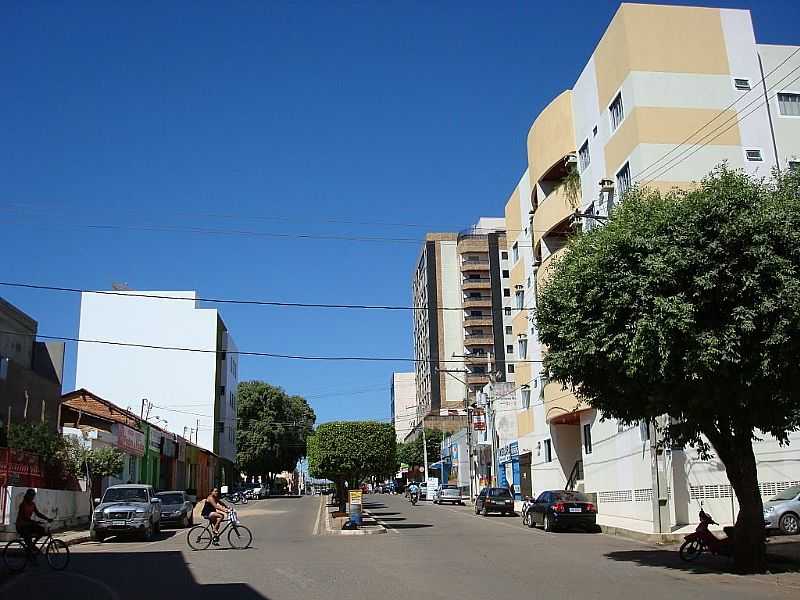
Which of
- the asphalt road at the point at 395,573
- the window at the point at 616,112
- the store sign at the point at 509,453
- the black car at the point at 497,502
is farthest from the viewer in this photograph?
the store sign at the point at 509,453

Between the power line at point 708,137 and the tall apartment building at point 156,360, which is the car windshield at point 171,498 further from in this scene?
the tall apartment building at point 156,360

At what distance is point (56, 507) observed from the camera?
94.0 ft

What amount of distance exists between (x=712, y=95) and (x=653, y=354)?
2040 centimetres

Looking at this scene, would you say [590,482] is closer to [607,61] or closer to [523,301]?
[523,301]

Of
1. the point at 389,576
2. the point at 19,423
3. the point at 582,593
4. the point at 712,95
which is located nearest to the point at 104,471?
the point at 19,423

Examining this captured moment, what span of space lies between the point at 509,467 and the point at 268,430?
41278 millimetres

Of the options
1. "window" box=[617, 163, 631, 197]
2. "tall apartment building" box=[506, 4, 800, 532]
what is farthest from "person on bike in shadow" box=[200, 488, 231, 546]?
"window" box=[617, 163, 631, 197]

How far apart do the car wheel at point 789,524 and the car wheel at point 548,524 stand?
25.8 ft

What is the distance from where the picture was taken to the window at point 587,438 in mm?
36728

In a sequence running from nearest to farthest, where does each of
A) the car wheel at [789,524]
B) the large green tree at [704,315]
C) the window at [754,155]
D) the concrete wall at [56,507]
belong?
the large green tree at [704,315]
the car wheel at [789,524]
the concrete wall at [56,507]
the window at [754,155]

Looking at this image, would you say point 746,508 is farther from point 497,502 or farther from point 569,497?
point 497,502

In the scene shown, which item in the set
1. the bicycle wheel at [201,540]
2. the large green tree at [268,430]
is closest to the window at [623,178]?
the bicycle wheel at [201,540]

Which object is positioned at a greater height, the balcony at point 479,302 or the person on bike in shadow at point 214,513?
the balcony at point 479,302

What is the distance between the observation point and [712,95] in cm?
3112
